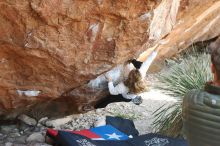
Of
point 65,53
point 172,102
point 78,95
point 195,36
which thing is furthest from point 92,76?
point 195,36

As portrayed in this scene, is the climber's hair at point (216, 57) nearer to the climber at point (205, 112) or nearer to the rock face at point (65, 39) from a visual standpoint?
the climber at point (205, 112)

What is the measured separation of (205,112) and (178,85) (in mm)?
3443

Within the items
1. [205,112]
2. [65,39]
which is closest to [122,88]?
[65,39]

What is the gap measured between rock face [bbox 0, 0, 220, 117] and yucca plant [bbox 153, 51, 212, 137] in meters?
0.86

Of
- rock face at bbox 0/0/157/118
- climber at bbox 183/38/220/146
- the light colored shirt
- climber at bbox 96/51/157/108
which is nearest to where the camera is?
climber at bbox 183/38/220/146

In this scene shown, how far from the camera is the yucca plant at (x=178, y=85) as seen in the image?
4.71 meters

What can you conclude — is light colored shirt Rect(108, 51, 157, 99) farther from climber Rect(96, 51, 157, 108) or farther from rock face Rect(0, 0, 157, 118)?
rock face Rect(0, 0, 157, 118)

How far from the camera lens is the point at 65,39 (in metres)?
3.44

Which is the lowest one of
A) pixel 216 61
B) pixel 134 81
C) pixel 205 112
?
pixel 205 112

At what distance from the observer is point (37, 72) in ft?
12.2

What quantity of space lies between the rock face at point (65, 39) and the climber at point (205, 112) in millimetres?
1805

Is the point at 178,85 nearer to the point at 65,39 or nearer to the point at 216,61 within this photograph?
the point at 65,39

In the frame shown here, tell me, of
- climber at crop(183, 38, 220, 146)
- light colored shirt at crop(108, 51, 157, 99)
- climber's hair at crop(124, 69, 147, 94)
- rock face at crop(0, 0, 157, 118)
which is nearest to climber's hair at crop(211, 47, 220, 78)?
climber at crop(183, 38, 220, 146)

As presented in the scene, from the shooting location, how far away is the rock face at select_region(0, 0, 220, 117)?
3.21 m
